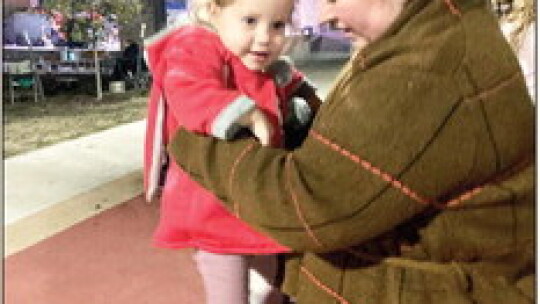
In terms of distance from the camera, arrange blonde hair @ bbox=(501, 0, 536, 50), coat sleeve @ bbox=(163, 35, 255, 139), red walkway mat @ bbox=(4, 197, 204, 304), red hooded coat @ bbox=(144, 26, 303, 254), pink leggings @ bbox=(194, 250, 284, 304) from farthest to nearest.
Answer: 1. red walkway mat @ bbox=(4, 197, 204, 304)
2. blonde hair @ bbox=(501, 0, 536, 50)
3. pink leggings @ bbox=(194, 250, 284, 304)
4. red hooded coat @ bbox=(144, 26, 303, 254)
5. coat sleeve @ bbox=(163, 35, 255, 139)

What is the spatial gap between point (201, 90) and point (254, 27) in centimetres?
19

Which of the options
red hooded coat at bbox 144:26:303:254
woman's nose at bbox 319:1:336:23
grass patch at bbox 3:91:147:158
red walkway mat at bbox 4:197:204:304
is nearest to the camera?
woman's nose at bbox 319:1:336:23

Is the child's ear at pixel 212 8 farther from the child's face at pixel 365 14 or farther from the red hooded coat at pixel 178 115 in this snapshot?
the child's face at pixel 365 14

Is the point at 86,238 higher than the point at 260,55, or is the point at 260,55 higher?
the point at 260,55

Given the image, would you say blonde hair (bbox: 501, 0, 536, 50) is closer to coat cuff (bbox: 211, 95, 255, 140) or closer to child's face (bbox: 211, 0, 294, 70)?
child's face (bbox: 211, 0, 294, 70)

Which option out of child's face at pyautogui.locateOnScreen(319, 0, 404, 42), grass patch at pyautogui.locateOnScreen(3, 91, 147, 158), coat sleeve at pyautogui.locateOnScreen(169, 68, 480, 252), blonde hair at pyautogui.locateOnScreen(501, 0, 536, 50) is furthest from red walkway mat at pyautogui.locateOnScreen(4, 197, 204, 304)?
grass patch at pyautogui.locateOnScreen(3, 91, 147, 158)

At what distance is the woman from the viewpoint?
100 centimetres

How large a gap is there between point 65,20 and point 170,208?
752cm

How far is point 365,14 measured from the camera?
3.56ft

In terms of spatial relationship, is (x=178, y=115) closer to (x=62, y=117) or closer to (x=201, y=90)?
(x=201, y=90)

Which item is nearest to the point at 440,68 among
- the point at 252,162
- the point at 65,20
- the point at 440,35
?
the point at 440,35

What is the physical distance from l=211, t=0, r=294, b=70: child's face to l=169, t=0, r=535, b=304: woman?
0.30 metres

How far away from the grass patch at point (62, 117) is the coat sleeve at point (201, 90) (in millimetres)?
4630

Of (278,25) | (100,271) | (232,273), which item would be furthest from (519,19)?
(100,271)
